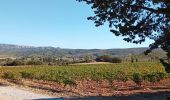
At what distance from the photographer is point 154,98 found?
2628 cm

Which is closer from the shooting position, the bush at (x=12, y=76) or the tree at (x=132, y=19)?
the tree at (x=132, y=19)

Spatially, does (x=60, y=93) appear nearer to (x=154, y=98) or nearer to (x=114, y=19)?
(x=154, y=98)

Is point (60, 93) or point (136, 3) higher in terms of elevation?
point (136, 3)

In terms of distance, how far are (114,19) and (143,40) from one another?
1843 millimetres

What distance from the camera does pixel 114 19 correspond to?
22.5 metres

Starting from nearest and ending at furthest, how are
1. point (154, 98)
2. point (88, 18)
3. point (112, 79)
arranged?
1. point (88, 18)
2. point (154, 98)
3. point (112, 79)

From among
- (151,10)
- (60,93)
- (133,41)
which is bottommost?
(60,93)

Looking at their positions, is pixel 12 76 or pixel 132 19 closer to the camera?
pixel 132 19

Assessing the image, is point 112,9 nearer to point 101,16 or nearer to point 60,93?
point 101,16

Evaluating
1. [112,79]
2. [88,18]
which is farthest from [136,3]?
[112,79]

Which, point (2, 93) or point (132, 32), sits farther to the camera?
point (2, 93)

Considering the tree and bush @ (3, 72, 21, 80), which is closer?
the tree

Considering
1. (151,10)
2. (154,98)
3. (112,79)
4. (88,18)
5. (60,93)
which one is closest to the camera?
(151,10)

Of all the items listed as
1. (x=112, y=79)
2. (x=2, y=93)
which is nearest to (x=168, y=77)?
(x=112, y=79)
